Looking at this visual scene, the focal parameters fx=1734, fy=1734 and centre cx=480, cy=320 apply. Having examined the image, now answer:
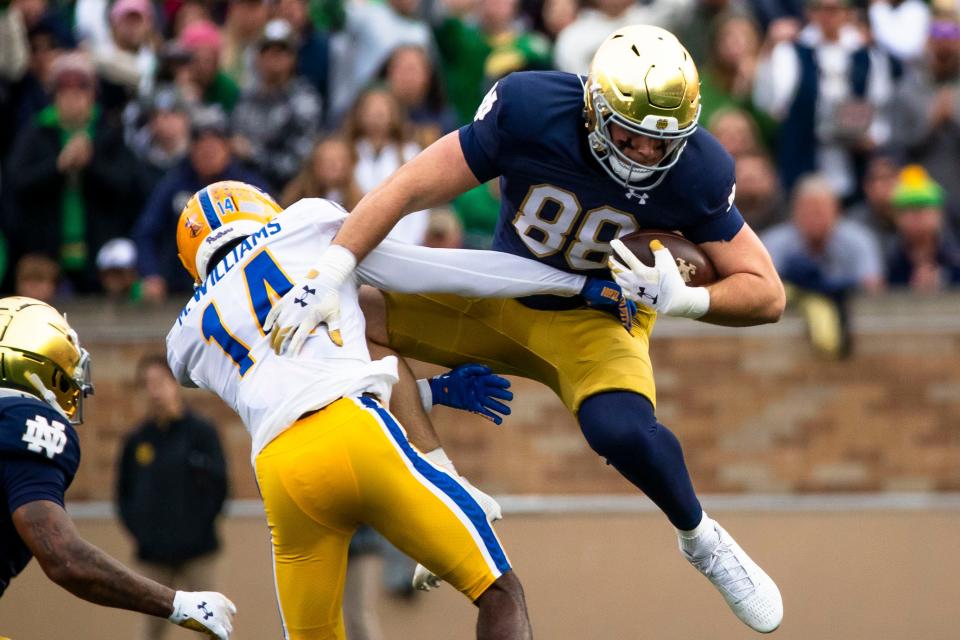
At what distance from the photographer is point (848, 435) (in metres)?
9.79

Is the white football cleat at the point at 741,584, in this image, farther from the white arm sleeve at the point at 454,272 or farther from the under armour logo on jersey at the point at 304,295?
the under armour logo on jersey at the point at 304,295

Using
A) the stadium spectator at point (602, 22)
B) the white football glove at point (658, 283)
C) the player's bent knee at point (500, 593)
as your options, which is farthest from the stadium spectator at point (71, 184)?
the player's bent knee at point (500, 593)

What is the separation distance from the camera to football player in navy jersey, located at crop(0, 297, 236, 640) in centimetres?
512

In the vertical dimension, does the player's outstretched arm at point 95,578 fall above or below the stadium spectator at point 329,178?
above

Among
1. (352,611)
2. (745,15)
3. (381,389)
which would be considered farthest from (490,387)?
(745,15)

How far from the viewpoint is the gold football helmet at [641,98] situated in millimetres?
5461

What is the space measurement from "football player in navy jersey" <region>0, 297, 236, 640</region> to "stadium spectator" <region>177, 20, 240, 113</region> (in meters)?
5.13

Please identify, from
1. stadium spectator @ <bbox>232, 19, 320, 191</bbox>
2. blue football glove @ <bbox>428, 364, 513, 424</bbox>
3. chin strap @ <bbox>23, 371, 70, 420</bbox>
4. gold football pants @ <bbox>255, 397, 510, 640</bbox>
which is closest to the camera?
gold football pants @ <bbox>255, 397, 510, 640</bbox>

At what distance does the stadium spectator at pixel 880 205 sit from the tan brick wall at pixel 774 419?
46cm

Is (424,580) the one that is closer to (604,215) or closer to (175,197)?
(604,215)

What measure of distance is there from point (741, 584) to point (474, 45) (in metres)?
5.24

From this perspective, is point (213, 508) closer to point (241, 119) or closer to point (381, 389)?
point (241, 119)

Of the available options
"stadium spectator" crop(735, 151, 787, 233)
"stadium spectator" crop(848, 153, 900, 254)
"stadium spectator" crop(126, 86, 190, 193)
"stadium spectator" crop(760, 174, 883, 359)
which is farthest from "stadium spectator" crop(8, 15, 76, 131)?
"stadium spectator" crop(848, 153, 900, 254)

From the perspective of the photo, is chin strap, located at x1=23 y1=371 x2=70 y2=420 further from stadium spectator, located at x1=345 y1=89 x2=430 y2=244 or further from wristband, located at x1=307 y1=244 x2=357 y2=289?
stadium spectator, located at x1=345 y1=89 x2=430 y2=244
